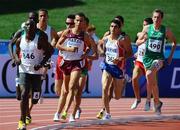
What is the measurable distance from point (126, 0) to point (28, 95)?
95.2 ft

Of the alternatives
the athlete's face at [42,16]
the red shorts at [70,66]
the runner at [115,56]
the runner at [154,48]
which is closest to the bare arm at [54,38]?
the athlete's face at [42,16]

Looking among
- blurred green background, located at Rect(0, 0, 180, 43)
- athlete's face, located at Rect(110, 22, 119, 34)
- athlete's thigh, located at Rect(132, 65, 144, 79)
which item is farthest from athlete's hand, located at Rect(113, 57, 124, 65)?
blurred green background, located at Rect(0, 0, 180, 43)

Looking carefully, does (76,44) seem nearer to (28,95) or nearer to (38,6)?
(28,95)

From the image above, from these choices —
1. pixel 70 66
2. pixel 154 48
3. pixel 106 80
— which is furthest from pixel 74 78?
pixel 154 48

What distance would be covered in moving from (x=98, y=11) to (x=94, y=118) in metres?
24.2

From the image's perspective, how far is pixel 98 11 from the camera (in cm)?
3822

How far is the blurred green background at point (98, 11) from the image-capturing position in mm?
34812

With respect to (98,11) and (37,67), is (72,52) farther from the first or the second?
(98,11)

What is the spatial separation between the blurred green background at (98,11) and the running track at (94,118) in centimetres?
1645

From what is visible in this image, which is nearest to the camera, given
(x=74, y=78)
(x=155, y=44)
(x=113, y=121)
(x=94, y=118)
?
(x=74, y=78)

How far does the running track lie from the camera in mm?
12766

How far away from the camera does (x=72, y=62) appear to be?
43.7ft

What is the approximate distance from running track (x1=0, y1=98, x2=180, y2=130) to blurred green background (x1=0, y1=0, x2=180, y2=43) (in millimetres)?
16446

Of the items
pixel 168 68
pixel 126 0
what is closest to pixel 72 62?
pixel 168 68
